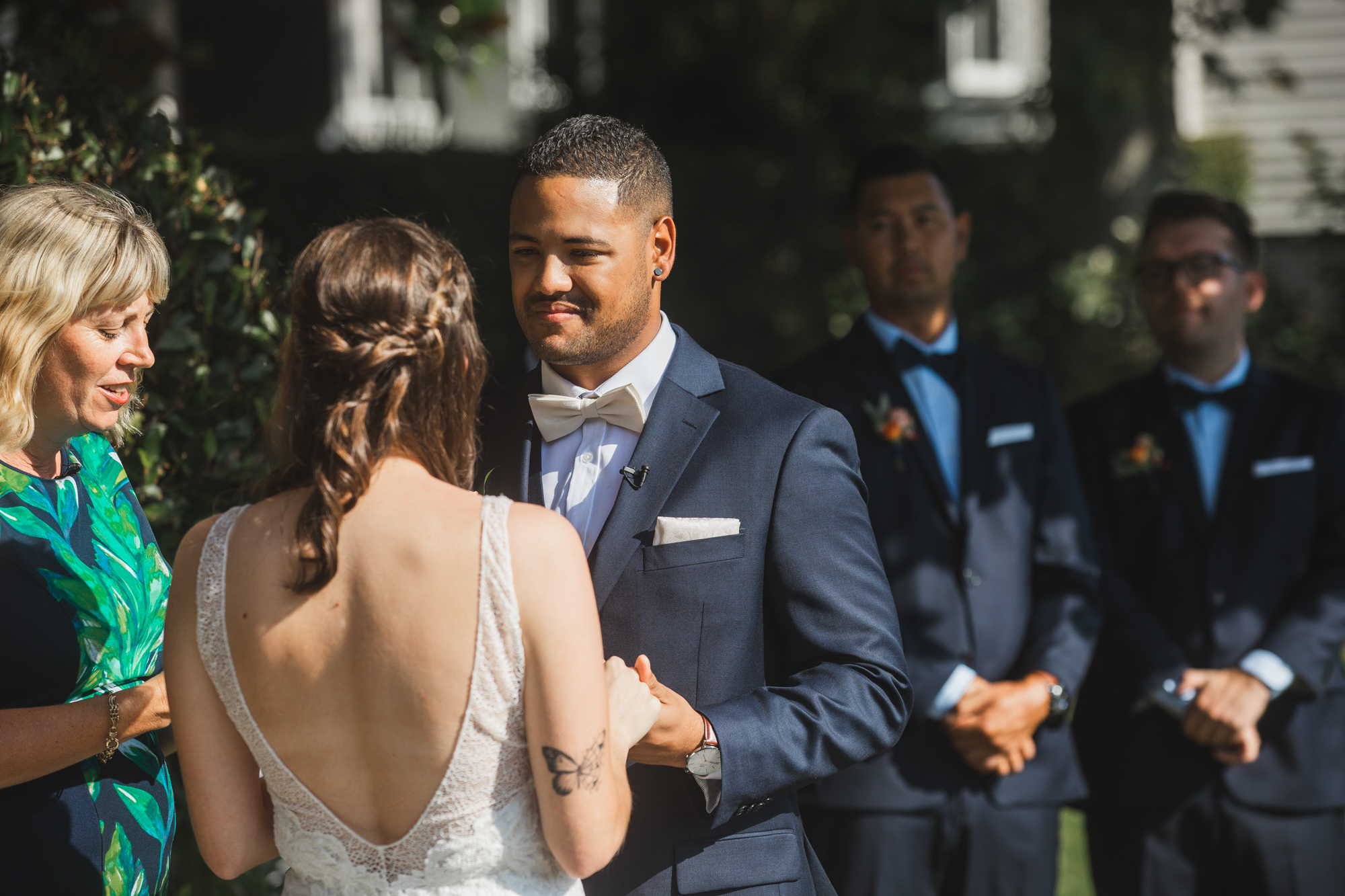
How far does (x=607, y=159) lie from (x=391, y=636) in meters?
1.06

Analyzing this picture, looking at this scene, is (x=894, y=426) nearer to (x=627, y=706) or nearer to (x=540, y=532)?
(x=627, y=706)

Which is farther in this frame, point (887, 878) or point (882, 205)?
point (882, 205)

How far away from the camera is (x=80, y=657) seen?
237 centimetres

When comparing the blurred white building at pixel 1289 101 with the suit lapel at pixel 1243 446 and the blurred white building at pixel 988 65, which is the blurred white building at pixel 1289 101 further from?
the suit lapel at pixel 1243 446

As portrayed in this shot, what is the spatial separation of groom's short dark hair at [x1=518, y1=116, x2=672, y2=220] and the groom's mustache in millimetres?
197

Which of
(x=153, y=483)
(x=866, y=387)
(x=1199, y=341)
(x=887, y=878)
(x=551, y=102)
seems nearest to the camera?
(x=153, y=483)

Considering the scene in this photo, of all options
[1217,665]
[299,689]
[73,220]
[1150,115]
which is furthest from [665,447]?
[1150,115]

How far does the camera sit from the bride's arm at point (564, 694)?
1726 mm

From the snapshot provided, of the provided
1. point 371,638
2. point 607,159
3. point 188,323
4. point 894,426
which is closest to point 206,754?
point 371,638

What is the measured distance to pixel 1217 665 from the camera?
11.9 feet

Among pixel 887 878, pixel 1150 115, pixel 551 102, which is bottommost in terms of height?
pixel 887 878

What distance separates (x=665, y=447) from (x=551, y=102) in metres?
7.69

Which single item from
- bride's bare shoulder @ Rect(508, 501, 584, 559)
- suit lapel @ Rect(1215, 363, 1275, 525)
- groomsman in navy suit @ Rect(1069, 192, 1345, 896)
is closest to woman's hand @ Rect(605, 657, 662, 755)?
bride's bare shoulder @ Rect(508, 501, 584, 559)

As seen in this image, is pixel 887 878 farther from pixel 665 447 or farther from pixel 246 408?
pixel 246 408
